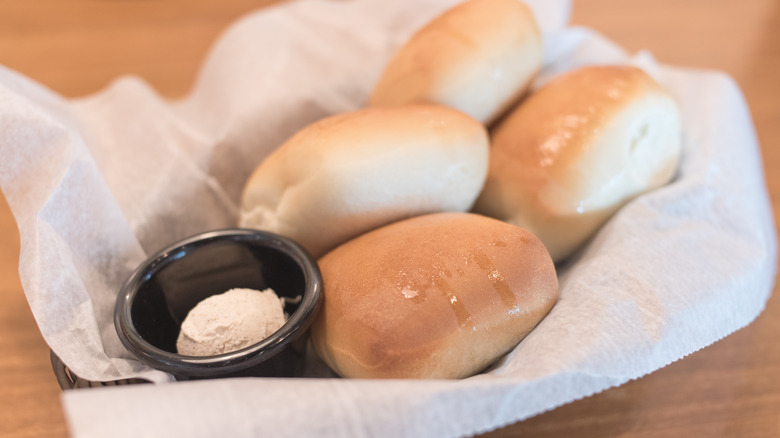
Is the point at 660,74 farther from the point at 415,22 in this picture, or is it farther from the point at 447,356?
the point at 447,356

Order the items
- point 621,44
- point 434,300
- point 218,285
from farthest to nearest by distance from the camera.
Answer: point 621,44, point 218,285, point 434,300

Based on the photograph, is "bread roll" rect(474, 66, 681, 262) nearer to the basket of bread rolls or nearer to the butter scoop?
the basket of bread rolls

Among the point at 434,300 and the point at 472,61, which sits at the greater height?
the point at 472,61

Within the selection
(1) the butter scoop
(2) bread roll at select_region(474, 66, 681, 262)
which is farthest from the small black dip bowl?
(2) bread roll at select_region(474, 66, 681, 262)

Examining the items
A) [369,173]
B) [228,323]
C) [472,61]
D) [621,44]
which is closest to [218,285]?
[228,323]

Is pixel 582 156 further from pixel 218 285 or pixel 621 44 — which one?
pixel 621 44

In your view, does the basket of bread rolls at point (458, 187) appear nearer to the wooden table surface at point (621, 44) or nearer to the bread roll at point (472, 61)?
the bread roll at point (472, 61)

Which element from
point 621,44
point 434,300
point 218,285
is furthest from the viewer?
point 621,44

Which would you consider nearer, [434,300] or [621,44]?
[434,300]

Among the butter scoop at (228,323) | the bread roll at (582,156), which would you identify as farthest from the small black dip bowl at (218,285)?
the bread roll at (582,156)
